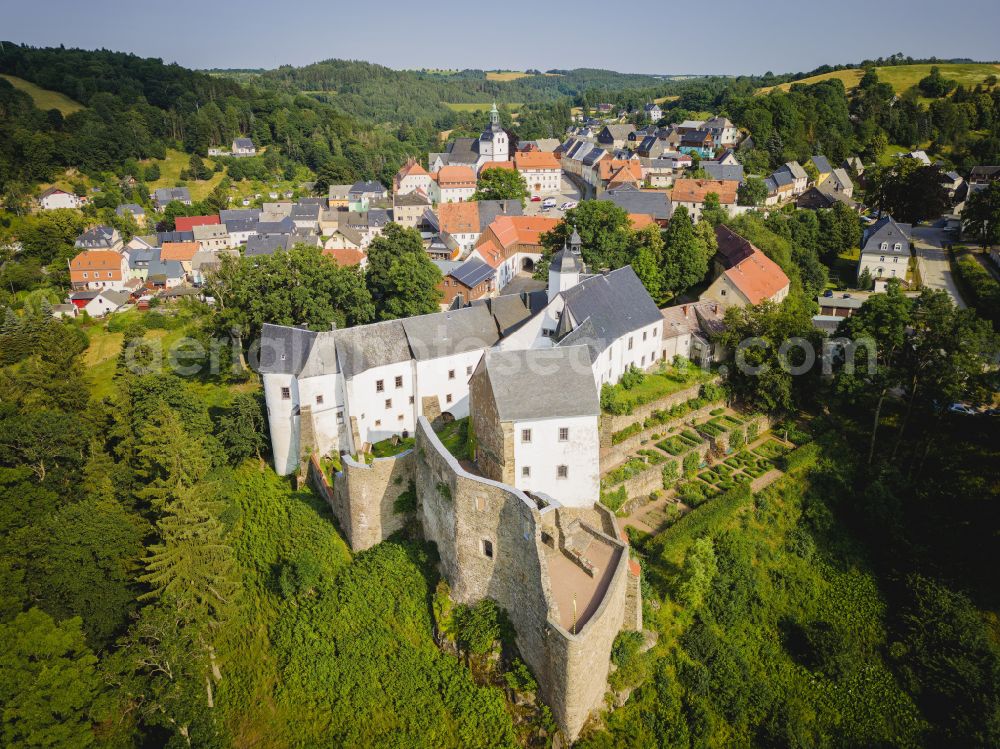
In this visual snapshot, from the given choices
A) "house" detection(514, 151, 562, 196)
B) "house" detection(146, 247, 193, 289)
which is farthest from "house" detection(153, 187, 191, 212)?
"house" detection(514, 151, 562, 196)

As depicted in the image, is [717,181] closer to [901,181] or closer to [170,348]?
[901,181]

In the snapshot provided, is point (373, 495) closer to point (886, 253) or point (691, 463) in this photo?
point (691, 463)

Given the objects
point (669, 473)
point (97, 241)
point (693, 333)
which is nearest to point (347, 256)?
point (693, 333)

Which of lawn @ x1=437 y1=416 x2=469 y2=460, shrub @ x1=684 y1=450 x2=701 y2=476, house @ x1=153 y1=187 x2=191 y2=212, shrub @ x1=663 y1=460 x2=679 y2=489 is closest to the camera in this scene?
lawn @ x1=437 y1=416 x2=469 y2=460

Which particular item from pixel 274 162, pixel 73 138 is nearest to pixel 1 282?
pixel 73 138

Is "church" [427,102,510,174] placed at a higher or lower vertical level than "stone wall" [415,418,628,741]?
higher

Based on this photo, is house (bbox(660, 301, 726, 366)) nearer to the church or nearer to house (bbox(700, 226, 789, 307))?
house (bbox(700, 226, 789, 307))

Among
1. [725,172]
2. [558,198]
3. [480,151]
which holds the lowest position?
[558,198]
